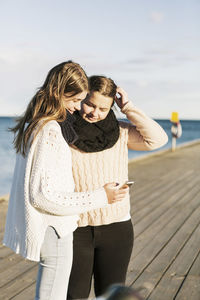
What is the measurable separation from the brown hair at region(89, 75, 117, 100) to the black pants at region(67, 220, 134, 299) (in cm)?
72

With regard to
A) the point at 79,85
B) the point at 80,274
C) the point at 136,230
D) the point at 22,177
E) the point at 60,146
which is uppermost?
the point at 79,85

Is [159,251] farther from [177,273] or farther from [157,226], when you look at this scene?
[157,226]

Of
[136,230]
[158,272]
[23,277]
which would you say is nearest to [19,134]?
[23,277]

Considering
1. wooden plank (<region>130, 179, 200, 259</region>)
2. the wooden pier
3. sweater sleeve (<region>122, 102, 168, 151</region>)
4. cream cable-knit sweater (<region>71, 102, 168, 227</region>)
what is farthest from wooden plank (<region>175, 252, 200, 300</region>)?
sweater sleeve (<region>122, 102, 168, 151</region>)

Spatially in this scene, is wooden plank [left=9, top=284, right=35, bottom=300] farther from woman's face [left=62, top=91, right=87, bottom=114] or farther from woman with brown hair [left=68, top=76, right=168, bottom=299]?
woman's face [left=62, top=91, right=87, bottom=114]

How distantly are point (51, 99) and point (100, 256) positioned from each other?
0.95 m

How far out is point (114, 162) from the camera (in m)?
2.27

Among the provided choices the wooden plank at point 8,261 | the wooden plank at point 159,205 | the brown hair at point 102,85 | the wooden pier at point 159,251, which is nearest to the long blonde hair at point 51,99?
the brown hair at point 102,85

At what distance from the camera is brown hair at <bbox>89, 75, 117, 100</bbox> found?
7.02 feet

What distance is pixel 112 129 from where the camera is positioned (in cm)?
226

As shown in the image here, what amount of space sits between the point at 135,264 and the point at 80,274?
5.82 ft

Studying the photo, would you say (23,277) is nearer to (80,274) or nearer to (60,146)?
(80,274)

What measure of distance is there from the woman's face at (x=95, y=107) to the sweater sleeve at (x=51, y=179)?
19.3 inches

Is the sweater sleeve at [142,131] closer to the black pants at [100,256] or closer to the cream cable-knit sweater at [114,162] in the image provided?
the cream cable-knit sweater at [114,162]
